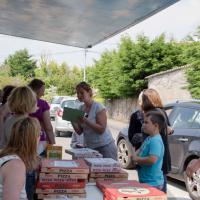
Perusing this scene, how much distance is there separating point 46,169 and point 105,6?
2.71m

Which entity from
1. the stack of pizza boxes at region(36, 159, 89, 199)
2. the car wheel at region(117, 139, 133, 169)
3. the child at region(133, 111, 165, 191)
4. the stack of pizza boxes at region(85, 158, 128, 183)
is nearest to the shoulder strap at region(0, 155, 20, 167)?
the stack of pizza boxes at region(36, 159, 89, 199)

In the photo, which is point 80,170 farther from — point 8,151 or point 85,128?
point 85,128

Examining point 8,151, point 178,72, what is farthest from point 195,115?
point 178,72

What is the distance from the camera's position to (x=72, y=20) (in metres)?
6.17

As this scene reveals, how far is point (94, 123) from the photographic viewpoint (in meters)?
4.64

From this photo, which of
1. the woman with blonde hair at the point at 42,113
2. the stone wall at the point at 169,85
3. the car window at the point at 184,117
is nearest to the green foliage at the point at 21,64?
the stone wall at the point at 169,85

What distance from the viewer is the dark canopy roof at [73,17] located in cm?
504

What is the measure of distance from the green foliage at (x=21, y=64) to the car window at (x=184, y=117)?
6795 cm

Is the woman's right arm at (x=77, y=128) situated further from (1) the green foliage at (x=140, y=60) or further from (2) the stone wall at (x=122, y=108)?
(2) the stone wall at (x=122, y=108)

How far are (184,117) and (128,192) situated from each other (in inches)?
207

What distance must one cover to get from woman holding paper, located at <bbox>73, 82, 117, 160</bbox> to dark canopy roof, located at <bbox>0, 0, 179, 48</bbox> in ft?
3.86

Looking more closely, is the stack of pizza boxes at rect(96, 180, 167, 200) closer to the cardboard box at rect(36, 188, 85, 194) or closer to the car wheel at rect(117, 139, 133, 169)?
the cardboard box at rect(36, 188, 85, 194)

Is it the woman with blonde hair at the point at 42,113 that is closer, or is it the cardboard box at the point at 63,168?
the cardboard box at the point at 63,168

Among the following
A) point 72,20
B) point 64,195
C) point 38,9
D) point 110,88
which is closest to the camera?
point 64,195
